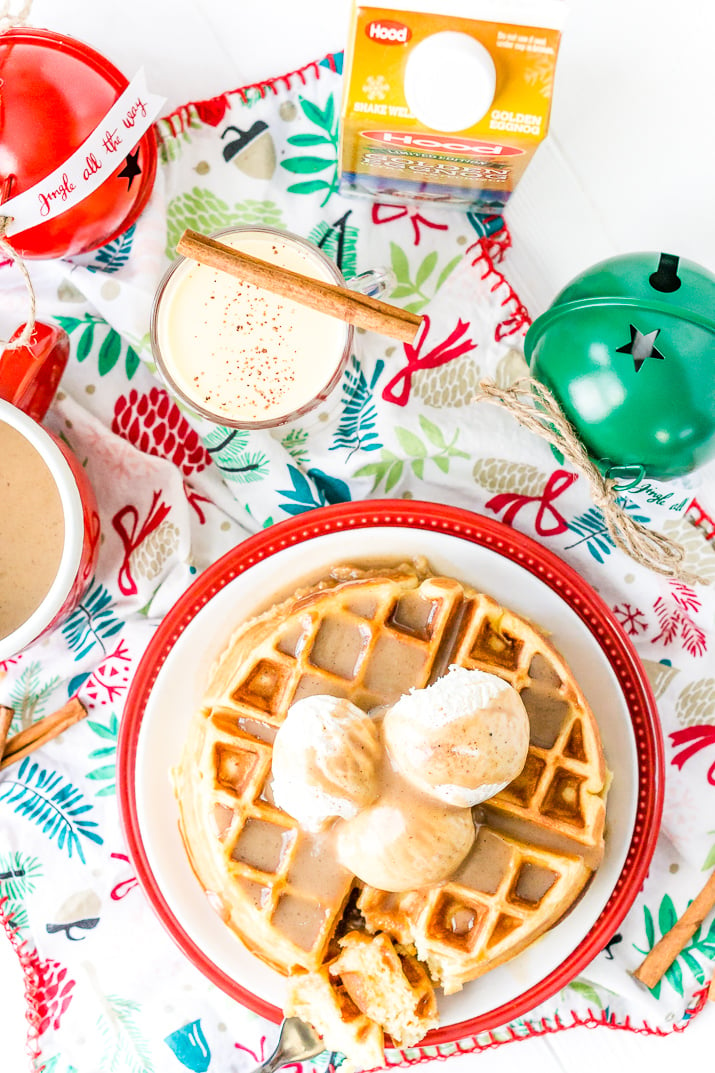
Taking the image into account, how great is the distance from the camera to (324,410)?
137 cm

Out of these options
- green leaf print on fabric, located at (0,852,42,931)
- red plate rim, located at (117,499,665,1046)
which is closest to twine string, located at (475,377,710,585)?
red plate rim, located at (117,499,665,1046)

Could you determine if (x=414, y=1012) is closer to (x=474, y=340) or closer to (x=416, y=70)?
Result: (x=474, y=340)

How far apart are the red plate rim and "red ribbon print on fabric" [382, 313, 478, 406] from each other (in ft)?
0.62

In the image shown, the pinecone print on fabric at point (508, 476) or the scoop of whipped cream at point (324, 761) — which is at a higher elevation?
the pinecone print on fabric at point (508, 476)

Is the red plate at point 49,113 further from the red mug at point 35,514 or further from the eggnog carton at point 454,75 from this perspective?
the eggnog carton at point 454,75

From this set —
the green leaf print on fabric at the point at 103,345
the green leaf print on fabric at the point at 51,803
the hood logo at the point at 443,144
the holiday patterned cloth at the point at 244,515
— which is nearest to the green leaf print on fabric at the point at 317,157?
the holiday patterned cloth at the point at 244,515

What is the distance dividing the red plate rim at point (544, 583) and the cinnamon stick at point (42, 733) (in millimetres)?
114

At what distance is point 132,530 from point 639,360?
0.82 m

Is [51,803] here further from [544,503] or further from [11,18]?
[11,18]

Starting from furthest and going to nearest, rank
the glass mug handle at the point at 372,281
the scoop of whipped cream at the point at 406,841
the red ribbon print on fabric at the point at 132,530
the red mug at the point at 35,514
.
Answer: the red ribbon print on fabric at the point at 132,530 < the glass mug handle at the point at 372,281 < the red mug at the point at 35,514 < the scoop of whipped cream at the point at 406,841

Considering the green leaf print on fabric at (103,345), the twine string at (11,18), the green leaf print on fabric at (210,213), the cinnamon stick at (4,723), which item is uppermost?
the twine string at (11,18)

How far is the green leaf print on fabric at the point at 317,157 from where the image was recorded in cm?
135

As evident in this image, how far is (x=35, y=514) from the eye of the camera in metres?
1.22

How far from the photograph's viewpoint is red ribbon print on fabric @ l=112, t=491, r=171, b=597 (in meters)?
1.39
